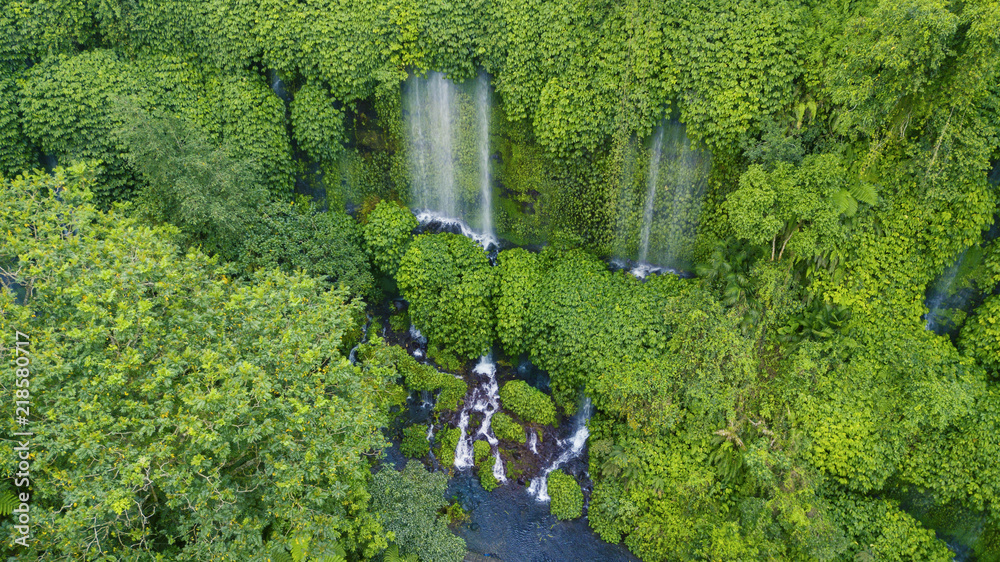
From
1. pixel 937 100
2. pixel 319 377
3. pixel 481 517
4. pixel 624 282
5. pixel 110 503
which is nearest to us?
pixel 110 503

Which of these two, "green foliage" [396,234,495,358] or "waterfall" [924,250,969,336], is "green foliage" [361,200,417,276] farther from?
"waterfall" [924,250,969,336]

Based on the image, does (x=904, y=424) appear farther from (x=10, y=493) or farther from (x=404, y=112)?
(x=10, y=493)

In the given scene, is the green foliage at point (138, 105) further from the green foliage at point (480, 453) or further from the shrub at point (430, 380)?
the green foliage at point (480, 453)

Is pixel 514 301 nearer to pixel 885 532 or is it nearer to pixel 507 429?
pixel 507 429

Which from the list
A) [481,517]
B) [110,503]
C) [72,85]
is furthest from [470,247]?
[72,85]

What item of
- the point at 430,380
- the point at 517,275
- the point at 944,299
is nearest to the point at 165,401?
the point at 430,380

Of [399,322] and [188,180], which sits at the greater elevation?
[188,180]
